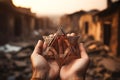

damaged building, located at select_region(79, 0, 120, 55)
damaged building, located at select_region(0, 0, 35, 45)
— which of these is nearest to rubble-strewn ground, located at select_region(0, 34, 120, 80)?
damaged building, located at select_region(79, 0, 120, 55)

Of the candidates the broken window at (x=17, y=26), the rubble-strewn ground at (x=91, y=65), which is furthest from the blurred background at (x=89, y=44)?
the broken window at (x=17, y=26)

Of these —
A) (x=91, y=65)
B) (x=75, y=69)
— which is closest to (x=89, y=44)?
(x=91, y=65)

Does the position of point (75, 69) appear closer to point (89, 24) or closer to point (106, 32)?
point (106, 32)

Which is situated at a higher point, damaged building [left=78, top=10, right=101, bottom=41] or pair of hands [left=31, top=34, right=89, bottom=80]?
pair of hands [left=31, top=34, right=89, bottom=80]

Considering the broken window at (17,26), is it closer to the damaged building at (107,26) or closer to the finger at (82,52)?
the damaged building at (107,26)

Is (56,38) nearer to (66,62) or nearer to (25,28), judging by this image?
(66,62)

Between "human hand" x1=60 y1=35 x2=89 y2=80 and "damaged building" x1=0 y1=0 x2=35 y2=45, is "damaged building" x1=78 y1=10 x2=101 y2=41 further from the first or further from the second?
"human hand" x1=60 y1=35 x2=89 y2=80

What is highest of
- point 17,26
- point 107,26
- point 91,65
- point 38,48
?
point 38,48
